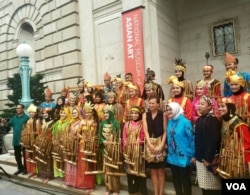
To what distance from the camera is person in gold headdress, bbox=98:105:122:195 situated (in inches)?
200

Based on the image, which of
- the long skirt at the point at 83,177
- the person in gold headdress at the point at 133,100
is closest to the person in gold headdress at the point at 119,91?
the person in gold headdress at the point at 133,100

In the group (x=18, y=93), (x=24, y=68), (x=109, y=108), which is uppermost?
(x=24, y=68)

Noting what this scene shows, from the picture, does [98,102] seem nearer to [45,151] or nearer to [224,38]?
[45,151]

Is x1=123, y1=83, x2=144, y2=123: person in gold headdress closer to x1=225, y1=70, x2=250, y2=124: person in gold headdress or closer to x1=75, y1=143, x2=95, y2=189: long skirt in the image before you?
x1=75, y1=143, x2=95, y2=189: long skirt

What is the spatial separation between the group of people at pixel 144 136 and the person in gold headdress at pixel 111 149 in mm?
17

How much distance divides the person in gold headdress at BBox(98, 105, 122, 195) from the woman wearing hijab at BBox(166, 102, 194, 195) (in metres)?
1.07

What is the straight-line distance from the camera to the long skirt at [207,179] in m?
3.76

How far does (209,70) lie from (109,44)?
18.6 feet

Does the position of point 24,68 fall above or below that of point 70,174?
above

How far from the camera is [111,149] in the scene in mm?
5098

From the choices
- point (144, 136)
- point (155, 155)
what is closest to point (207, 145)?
point (155, 155)

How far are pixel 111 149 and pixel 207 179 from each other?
1.82m

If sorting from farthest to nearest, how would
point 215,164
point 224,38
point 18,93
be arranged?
1. point 18,93
2. point 224,38
3. point 215,164

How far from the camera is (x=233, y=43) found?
8.98 meters
